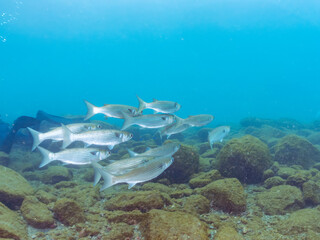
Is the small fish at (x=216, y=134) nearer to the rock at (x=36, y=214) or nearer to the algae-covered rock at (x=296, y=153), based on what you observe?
the algae-covered rock at (x=296, y=153)

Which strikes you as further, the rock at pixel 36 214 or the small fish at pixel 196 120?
the small fish at pixel 196 120

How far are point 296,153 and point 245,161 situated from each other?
3.43 m

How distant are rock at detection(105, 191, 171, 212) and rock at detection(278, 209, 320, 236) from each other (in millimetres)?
2296

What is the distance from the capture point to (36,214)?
4070 millimetres

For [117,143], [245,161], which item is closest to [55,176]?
[117,143]

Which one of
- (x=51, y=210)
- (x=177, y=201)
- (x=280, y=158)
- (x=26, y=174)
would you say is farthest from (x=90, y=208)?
(x=280, y=158)

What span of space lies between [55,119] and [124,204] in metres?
8.51

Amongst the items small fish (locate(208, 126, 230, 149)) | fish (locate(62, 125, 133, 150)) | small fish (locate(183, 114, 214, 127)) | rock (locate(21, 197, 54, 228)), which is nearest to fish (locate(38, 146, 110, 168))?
fish (locate(62, 125, 133, 150))

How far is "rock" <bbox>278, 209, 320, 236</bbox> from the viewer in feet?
11.6

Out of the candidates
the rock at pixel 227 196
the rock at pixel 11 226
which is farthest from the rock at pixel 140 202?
the rock at pixel 11 226

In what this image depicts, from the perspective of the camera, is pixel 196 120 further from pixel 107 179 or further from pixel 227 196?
pixel 107 179

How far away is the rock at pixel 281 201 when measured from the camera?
451 centimetres

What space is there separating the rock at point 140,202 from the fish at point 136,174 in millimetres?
472

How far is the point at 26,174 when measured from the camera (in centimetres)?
793
